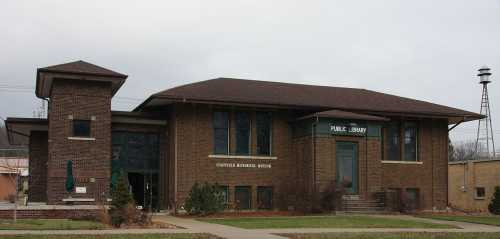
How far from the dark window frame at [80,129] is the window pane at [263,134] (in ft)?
29.6

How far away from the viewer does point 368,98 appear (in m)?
41.7

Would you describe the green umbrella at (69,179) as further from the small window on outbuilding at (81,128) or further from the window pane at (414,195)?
the window pane at (414,195)

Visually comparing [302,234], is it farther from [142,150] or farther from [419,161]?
[419,161]

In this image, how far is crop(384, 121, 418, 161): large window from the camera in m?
39.4

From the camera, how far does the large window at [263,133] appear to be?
37000mm

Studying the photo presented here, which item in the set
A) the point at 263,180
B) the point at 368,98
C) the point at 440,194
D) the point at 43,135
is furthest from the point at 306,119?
the point at 43,135

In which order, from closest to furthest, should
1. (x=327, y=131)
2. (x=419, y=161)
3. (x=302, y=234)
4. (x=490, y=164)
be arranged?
(x=302, y=234)
(x=327, y=131)
(x=419, y=161)
(x=490, y=164)

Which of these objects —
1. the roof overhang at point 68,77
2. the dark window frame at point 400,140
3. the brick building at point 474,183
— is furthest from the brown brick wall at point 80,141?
the brick building at point 474,183

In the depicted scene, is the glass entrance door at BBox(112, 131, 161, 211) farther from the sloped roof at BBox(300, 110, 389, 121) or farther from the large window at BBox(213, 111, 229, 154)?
the sloped roof at BBox(300, 110, 389, 121)

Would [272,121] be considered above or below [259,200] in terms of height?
above

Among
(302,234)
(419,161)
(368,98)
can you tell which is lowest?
(302,234)

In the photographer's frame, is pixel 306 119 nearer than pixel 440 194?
Yes

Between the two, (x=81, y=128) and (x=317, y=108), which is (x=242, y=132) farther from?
(x=81, y=128)

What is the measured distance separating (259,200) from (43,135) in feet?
39.7
